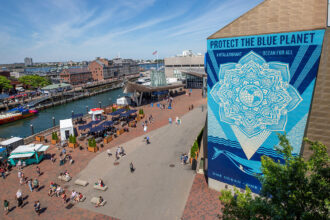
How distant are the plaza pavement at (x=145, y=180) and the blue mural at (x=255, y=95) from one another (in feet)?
13.4

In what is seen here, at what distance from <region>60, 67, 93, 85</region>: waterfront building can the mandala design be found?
96.6 metres

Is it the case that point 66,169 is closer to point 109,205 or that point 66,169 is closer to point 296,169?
point 109,205

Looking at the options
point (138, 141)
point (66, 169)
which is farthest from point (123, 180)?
point (138, 141)

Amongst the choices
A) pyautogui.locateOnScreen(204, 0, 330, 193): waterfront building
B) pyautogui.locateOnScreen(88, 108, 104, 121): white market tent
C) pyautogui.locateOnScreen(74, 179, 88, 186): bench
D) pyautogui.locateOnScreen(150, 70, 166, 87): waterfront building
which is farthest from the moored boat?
pyautogui.locateOnScreen(204, 0, 330, 193): waterfront building

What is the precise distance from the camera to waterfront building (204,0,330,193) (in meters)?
11.0

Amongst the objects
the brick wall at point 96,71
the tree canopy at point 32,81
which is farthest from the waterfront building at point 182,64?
the tree canopy at point 32,81

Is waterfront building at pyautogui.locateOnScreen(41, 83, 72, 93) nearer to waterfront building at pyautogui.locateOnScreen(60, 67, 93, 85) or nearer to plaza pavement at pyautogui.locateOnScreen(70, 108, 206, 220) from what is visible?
waterfront building at pyautogui.locateOnScreen(60, 67, 93, 85)

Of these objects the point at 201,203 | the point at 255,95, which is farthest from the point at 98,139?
the point at 255,95

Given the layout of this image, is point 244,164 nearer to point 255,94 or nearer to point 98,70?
point 255,94

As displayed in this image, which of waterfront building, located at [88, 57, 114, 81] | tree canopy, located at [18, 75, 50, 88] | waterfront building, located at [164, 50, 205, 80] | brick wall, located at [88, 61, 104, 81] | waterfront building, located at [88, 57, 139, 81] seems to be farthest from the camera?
waterfront building, located at [88, 57, 139, 81]

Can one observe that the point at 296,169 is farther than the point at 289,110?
No

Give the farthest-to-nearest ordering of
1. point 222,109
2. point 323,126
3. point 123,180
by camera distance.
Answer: point 123,180 < point 222,109 < point 323,126

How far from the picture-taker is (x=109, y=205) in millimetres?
15109

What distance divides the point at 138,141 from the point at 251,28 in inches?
767
